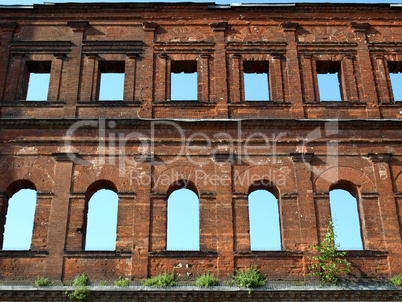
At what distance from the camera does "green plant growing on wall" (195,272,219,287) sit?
13.8 metres

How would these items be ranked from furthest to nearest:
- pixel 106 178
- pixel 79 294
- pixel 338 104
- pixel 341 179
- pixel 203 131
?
pixel 338 104, pixel 203 131, pixel 341 179, pixel 106 178, pixel 79 294

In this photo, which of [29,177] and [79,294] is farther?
[29,177]

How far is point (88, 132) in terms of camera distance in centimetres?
1605

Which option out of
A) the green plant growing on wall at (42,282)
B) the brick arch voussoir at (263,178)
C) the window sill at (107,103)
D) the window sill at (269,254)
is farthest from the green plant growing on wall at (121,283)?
the window sill at (107,103)

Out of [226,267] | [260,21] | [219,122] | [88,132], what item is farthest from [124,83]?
[226,267]

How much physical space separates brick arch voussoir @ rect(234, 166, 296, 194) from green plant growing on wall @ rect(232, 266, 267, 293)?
225 cm

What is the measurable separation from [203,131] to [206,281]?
14.6 ft

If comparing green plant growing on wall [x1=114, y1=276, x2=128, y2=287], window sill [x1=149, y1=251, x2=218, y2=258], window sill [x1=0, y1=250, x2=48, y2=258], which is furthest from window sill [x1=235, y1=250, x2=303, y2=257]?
window sill [x1=0, y1=250, x2=48, y2=258]

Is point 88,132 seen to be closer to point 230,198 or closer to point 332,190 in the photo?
point 230,198

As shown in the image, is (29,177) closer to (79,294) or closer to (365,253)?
(79,294)

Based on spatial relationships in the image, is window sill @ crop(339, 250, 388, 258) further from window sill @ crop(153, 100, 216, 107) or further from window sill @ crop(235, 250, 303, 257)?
window sill @ crop(153, 100, 216, 107)

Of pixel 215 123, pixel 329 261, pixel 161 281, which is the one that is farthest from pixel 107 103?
pixel 329 261

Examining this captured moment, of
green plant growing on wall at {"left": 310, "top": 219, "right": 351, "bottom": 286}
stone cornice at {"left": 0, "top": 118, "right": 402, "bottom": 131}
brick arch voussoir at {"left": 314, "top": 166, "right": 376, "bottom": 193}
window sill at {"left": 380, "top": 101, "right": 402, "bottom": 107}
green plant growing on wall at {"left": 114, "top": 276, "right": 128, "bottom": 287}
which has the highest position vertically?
window sill at {"left": 380, "top": 101, "right": 402, "bottom": 107}

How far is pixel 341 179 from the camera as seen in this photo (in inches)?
612
